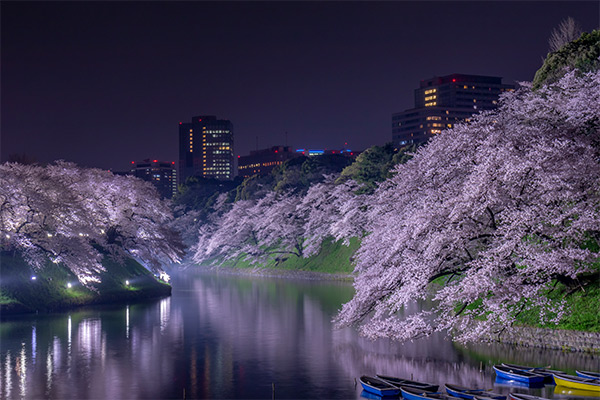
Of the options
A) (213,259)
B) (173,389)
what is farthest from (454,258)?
(213,259)

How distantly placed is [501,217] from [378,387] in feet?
29.0

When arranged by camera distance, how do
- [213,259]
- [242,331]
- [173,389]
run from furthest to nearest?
[213,259]
[242,331]
[173,389]

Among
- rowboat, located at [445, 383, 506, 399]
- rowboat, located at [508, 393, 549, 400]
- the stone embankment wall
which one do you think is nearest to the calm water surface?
the stone embankment wall

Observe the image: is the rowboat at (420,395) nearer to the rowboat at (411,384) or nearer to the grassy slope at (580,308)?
the rowboat at (411,384)

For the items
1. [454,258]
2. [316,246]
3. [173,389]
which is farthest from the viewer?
[316,246]

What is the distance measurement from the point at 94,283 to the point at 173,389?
93.7 ft

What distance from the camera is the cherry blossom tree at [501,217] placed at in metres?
26.6

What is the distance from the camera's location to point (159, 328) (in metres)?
40.2

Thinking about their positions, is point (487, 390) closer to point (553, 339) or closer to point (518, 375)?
point (518, 375)

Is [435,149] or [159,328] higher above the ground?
[435,149]

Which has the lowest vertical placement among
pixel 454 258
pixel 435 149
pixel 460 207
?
pixel 454 258

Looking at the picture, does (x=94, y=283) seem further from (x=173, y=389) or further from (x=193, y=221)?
(x=193, y=221)

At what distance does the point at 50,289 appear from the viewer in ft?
156

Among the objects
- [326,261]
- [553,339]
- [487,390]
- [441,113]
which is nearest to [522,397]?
[487,390]
